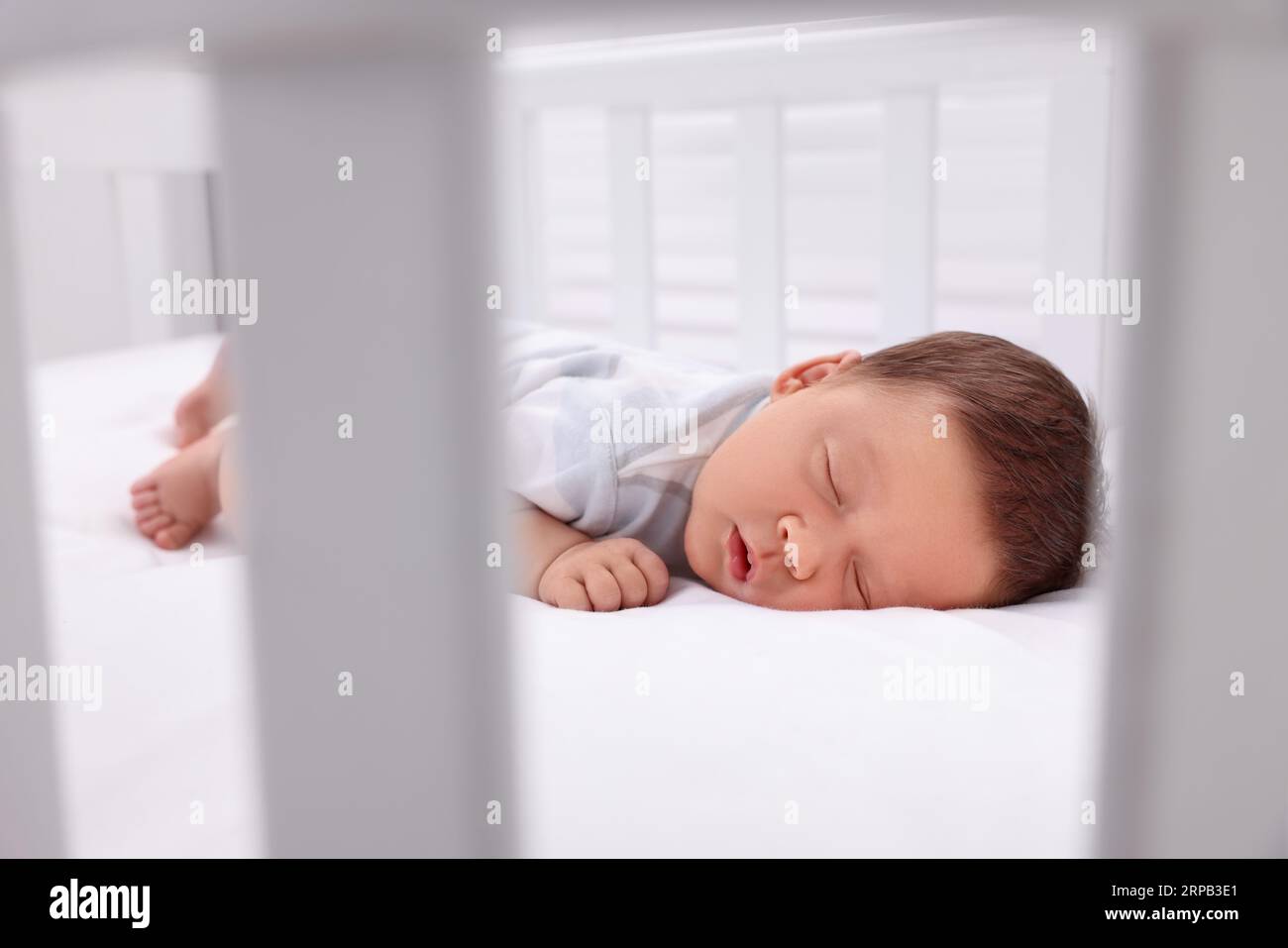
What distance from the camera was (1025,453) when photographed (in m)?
0.77

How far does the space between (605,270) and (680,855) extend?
4.38 feet

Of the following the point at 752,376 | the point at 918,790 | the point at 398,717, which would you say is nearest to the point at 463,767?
the point at 398,717

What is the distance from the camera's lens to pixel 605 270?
1.78 meters

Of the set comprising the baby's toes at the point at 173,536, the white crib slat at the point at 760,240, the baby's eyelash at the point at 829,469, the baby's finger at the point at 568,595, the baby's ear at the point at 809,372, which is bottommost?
the baby's finger at the point at 568,595

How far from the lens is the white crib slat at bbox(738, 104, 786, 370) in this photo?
4.33 ft

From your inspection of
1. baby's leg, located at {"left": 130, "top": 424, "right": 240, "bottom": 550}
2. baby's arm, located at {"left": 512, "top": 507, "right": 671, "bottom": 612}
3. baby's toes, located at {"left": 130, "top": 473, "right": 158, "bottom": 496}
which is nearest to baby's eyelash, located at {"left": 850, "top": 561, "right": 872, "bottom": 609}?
baby's arm, located at {"left": 512, "top": 507, "right": 671, "bottom": 612}

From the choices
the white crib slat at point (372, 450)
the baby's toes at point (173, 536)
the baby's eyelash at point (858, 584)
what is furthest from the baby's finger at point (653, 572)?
the baby's toes at point (173, 536)

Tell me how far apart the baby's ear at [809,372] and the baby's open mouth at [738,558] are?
0.15 m

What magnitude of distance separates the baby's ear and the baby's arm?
182 millimetres

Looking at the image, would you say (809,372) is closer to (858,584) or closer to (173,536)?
(858,584)

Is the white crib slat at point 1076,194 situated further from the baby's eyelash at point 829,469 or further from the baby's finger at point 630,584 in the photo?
the baby's finger at point 630,584

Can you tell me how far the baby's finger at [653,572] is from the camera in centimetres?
76

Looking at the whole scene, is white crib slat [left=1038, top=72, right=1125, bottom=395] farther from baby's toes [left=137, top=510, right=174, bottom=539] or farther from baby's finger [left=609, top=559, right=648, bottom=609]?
baby's toes [left=137, top=510, right=174, bottom=539]

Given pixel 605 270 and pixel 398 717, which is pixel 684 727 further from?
pixel 605 270
